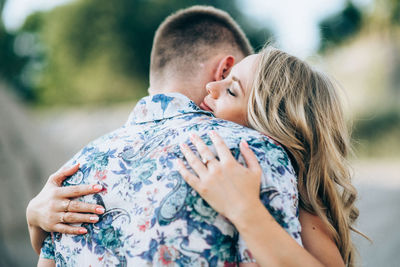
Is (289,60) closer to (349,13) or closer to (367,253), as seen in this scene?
(367,253)

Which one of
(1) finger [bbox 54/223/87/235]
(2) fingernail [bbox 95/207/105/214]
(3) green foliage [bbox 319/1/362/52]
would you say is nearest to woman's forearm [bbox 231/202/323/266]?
(2) fingernail [bbox 95/207/105/214]

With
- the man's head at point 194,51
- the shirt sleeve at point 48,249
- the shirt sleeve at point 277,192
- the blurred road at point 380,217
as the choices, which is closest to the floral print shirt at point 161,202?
the shirt sleeve at point 277,192

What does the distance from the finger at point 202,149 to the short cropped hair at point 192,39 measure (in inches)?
41.8

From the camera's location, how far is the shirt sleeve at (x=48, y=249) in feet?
6.15

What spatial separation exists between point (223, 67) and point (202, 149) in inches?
46.2

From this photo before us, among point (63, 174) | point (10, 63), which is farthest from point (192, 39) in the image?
point (10, 63)

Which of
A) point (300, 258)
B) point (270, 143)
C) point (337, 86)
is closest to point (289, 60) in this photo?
point (337, 86)

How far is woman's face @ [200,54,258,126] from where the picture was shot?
1.91 m

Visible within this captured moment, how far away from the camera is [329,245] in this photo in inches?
63.1

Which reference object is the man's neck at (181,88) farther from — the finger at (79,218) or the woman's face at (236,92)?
the finger at (79,218)

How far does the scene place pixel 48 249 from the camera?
6.19ft

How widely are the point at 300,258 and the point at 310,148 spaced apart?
1.94 ft

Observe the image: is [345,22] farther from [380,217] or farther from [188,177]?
[188,177]

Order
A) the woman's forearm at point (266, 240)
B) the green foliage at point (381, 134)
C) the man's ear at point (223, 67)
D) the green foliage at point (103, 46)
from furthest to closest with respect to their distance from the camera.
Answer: the green foliage at point (103, 46), the green foliage at point (381, 134), the man's ear at point (223, 67), the woman's forearm at point (266, 240)
